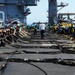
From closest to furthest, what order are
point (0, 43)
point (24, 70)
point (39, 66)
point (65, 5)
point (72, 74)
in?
point (72, 74)
point (24, 70)
point (39, 66)
point (0, 43)
point (65, 5)

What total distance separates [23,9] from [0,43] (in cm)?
6781

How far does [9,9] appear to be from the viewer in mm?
84500

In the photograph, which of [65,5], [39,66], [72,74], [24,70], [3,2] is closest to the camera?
[72,74]

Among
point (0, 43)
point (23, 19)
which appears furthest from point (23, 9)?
point (0, 43)

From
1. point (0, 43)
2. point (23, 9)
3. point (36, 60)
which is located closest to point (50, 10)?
point (23, 9)

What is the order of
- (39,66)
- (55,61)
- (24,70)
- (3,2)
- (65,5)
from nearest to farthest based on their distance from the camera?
(24,70)
(39,66)
(55,61)
(3,2)
(65,5)

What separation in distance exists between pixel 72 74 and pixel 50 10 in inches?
2996

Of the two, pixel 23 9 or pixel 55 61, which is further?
pixel 23 9

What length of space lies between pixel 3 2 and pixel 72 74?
75.8m

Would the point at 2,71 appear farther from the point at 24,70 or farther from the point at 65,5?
the point at 65,5

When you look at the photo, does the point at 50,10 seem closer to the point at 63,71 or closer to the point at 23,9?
the point at 23,9

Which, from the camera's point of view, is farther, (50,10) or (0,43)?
(50,10)

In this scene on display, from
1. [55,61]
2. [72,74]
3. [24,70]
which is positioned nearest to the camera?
[72,74]

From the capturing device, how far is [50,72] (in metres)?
8.94
